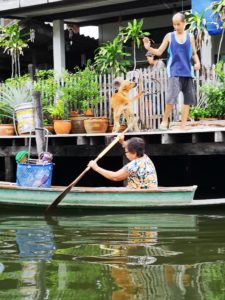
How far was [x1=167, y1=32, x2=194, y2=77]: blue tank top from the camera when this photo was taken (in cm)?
1002

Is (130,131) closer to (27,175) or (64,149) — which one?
(64,149)

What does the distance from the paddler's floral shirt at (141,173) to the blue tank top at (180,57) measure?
1846 mm

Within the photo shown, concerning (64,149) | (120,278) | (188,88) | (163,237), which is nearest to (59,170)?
(64,149)

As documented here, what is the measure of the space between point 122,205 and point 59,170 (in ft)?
13.0

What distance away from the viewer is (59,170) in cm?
1282

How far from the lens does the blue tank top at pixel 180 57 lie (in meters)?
10.0

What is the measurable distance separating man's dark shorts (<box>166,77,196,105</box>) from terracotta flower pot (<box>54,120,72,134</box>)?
220cm

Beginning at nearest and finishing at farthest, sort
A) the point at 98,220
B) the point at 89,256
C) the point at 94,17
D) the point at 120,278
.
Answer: the point at 120,278 < the point at 89,256 < the point at 98,220 < the point at 94,17

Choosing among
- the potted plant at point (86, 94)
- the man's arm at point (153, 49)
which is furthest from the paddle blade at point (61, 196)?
the potted plant at point (86, 94)

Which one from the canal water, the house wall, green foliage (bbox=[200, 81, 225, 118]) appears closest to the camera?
the canal water

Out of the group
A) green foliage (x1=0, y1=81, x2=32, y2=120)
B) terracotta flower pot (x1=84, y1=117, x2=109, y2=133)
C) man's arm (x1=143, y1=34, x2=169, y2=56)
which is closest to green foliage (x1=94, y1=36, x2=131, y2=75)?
green foliage (x1=0, y1=81, x2=32, y2=120)

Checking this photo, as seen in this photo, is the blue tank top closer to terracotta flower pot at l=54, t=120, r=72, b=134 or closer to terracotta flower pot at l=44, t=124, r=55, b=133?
terracotta flower pot at l=54, t=120, r=72, b=134

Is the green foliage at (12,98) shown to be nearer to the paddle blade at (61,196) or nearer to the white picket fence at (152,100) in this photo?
the white picket fence at (152,100)

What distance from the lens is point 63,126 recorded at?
11.4 meters
